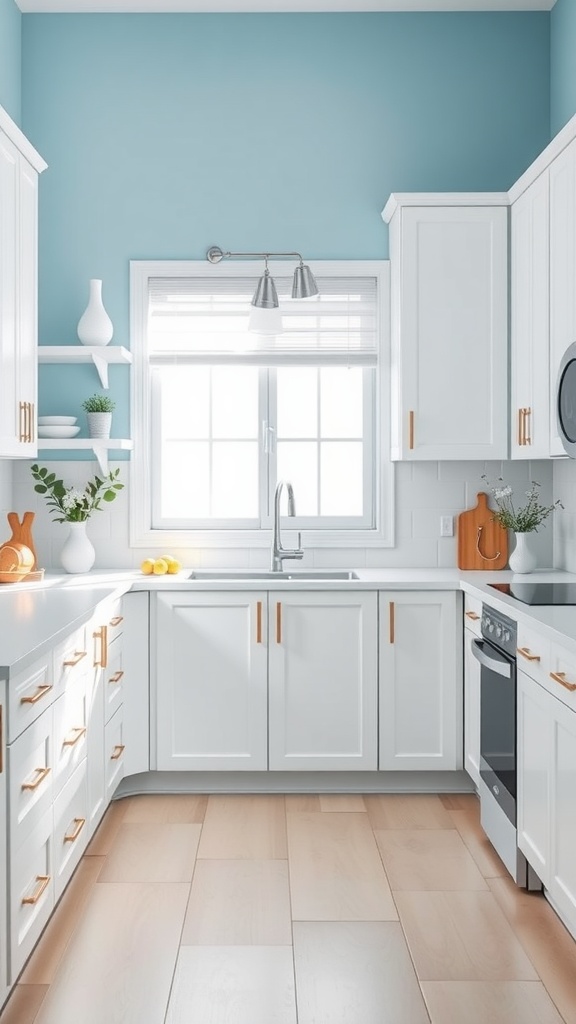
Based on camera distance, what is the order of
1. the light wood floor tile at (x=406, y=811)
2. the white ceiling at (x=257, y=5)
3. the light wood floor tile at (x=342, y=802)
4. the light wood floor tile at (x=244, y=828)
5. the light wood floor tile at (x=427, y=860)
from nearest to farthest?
the light wood floor tile at (x=427, y=860) → the light wood floor tile at (x=244, y=828) → the light wood floor tile at (x=406, y=811) → the light wood floor tile at (x=342, y=802) → the white ceiling at (x=257, y=5)

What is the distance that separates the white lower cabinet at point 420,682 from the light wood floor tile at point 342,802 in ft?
0.56

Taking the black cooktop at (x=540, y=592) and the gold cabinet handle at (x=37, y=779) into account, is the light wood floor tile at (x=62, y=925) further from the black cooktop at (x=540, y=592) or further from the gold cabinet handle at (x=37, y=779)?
the black cooktop at (x=540, y=592)

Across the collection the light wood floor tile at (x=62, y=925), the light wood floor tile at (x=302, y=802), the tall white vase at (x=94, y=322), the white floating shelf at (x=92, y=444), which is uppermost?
the tall white vase at (x=94, y=322)

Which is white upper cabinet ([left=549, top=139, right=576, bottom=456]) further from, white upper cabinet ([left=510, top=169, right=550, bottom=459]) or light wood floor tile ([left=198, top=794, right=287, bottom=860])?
light wood floor tile ([left=198, top=794, right=287, bottom=860])

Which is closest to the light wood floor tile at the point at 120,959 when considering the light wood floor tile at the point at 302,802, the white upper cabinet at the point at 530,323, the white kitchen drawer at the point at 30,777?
the white kitchen drawer at the point at 30,777

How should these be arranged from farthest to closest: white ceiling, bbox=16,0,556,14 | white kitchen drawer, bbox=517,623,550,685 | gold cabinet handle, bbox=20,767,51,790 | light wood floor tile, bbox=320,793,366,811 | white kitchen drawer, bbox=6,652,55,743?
white ceiling, bbox=16,0,556,14 < light wood floor tile, bbox=320,793,366,811 < white kitchen drawer, bbox=517,623,550,685 < gold cabinet handle, bbox=20,767,51,790 < white kitchen drawer, bbox=6,652,55,743

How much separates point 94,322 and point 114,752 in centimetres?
180

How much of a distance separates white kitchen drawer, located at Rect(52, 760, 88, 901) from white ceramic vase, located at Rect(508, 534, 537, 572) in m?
1.96

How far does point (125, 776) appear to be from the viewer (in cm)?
364

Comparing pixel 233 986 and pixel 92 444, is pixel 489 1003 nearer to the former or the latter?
pixel 233 986

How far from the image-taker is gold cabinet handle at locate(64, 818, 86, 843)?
2.64 m

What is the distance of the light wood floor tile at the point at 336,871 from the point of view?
2.67 m

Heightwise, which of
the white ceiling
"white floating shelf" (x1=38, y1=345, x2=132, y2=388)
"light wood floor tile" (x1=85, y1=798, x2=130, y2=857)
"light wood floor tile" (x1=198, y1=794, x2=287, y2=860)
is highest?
the white ceiling

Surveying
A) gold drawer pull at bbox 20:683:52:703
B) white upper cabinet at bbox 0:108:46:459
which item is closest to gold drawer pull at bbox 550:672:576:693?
gold drawer pull at bbox 20:683:52:703
